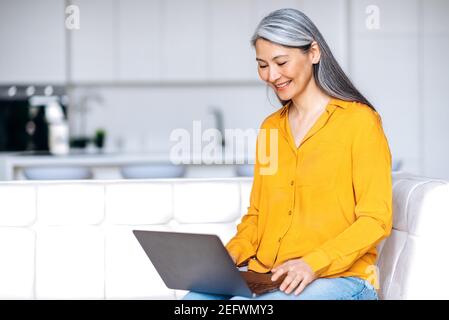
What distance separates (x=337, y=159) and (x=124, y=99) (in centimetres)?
507

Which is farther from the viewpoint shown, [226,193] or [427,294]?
[226,193]

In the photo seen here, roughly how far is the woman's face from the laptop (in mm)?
449

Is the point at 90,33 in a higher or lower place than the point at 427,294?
higher

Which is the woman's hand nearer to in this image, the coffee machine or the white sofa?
Result: the white sofa

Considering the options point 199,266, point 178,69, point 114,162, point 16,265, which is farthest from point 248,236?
point 178,69

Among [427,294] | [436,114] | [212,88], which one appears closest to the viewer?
[427,294]

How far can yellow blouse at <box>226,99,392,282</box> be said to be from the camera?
1.38 meters

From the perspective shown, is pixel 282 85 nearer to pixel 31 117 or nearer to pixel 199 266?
pixel 199 266

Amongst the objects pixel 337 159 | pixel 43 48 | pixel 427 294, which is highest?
pixel 43 48

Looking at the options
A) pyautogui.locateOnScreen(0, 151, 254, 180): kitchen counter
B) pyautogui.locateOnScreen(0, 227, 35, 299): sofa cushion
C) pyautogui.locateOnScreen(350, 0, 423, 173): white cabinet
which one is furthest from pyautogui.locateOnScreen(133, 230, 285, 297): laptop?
pyautogui.locateOnScreen(350, 0, 423, 173): white cabinet

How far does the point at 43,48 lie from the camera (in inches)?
238

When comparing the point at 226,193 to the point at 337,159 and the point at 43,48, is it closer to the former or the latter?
the point at 337,159

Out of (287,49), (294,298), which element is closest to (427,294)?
(294,298)

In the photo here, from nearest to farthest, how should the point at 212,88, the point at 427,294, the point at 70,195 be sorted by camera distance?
the point at 427,294 → the point at 70,195 → the point at 212,88
